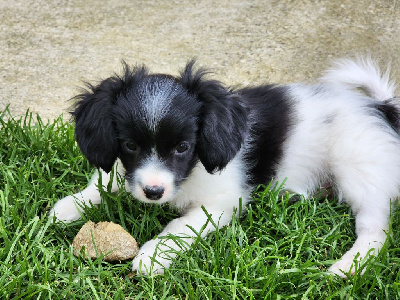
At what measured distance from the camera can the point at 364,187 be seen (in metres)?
3.32

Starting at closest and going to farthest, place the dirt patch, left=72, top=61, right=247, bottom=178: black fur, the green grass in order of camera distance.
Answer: the green grass, left=72, top=61, right=247, bottom=178: black fur, the dirt patch

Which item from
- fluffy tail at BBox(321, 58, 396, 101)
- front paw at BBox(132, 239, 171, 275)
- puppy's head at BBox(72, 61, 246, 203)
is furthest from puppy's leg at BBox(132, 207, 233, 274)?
fluffy tail at BBox(321, 58, 396, 101)

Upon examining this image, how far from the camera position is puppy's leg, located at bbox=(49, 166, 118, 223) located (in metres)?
3.26

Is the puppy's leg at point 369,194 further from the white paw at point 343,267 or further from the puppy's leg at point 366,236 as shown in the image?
the white paw at point 343,267

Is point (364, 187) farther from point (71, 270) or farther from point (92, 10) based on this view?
point (92, 10)

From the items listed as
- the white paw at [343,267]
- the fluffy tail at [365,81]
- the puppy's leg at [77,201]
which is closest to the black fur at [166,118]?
the puppy's leg at [77,201]

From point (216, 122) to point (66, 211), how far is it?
1033 millimetres

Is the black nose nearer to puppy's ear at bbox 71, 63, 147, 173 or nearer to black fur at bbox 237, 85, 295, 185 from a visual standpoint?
puppy's ear at bbox 71, 63, 147, 173

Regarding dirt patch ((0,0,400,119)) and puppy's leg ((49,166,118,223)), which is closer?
puppy's leg ((49,166,118,223))

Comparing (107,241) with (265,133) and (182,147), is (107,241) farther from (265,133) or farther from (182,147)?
(265,133)

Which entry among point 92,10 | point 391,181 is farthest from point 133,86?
point 92,10

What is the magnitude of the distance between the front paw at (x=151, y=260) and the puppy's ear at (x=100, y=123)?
0.46 meters

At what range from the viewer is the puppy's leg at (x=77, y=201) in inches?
128

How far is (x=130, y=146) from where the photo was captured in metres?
2.88
